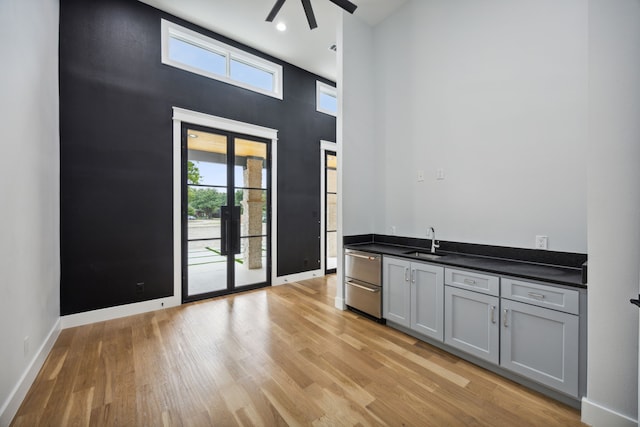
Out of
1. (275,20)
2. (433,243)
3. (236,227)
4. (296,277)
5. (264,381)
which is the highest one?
(275,20)

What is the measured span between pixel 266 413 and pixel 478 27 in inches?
158

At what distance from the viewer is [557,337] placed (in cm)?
183

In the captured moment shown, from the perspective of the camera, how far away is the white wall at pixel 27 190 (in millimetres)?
1708

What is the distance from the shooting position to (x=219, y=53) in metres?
4.09

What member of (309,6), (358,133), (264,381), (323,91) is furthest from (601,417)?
(323,91)

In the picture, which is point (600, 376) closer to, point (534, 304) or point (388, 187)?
point (534, 304)

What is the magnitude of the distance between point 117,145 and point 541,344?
15.4 feet

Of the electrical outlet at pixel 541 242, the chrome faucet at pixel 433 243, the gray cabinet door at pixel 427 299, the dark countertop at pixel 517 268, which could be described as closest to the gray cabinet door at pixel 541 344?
the dark countertop at pixel 517 268

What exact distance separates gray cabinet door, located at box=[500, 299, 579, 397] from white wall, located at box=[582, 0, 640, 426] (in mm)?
129

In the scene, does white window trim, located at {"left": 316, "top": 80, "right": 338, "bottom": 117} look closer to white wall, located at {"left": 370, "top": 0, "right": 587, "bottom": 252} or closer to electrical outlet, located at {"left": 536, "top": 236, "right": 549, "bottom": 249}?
white wall, located at {"left": 370, "top": 0, "right": 587, "bottom": 252}

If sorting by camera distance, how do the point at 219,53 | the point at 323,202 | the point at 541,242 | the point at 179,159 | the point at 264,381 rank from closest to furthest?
the point at 264,381 → the point at 541,242 → the point at 179,159 → the point at 219,53 → the point at 323,202

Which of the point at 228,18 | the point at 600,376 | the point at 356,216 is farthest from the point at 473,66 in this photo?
the point at 228,18

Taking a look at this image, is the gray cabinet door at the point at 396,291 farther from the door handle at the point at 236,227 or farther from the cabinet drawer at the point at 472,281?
the door handle at the point at 236,227

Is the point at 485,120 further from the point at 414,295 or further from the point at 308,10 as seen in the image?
the point at 308,10
